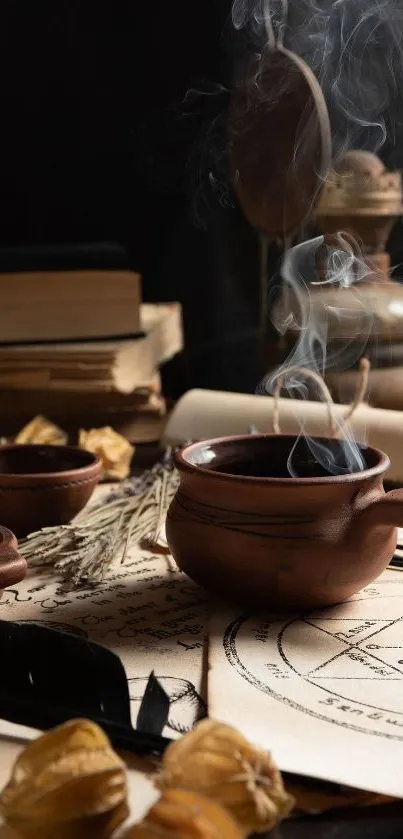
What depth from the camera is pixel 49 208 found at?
2031mm

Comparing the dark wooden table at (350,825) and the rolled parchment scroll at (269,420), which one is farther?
the rolled parchment scroll at (269,420)

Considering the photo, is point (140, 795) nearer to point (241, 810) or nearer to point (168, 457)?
point (241, 810)

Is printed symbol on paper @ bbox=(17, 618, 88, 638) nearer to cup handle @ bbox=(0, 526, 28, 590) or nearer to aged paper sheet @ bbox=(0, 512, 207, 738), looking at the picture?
aged paper sheet @ bbox=(0, 512, 207, 738)

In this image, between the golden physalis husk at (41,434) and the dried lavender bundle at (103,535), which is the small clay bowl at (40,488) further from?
the golden physalis husk at (41,434)

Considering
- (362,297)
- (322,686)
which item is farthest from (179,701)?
(362,297)

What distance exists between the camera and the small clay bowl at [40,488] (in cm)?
107

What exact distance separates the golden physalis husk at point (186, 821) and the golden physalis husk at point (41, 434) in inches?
39.3

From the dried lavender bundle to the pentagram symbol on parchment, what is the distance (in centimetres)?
19

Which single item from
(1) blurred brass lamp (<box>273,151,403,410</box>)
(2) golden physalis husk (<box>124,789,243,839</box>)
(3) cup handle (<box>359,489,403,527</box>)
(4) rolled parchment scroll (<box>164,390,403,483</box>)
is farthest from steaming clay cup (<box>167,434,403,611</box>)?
(1) blurred brass lamp (<box>273,151,403,410</box>)

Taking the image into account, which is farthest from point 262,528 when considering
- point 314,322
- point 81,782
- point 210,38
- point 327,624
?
point 210,38

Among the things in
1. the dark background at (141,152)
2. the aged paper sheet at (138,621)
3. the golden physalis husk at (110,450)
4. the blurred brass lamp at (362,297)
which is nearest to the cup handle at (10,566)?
the aged paper sheet at (138,621)

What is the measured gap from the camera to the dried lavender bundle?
1.00 meters

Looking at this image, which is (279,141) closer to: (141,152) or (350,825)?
(141,152)

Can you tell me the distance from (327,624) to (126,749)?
26cm
